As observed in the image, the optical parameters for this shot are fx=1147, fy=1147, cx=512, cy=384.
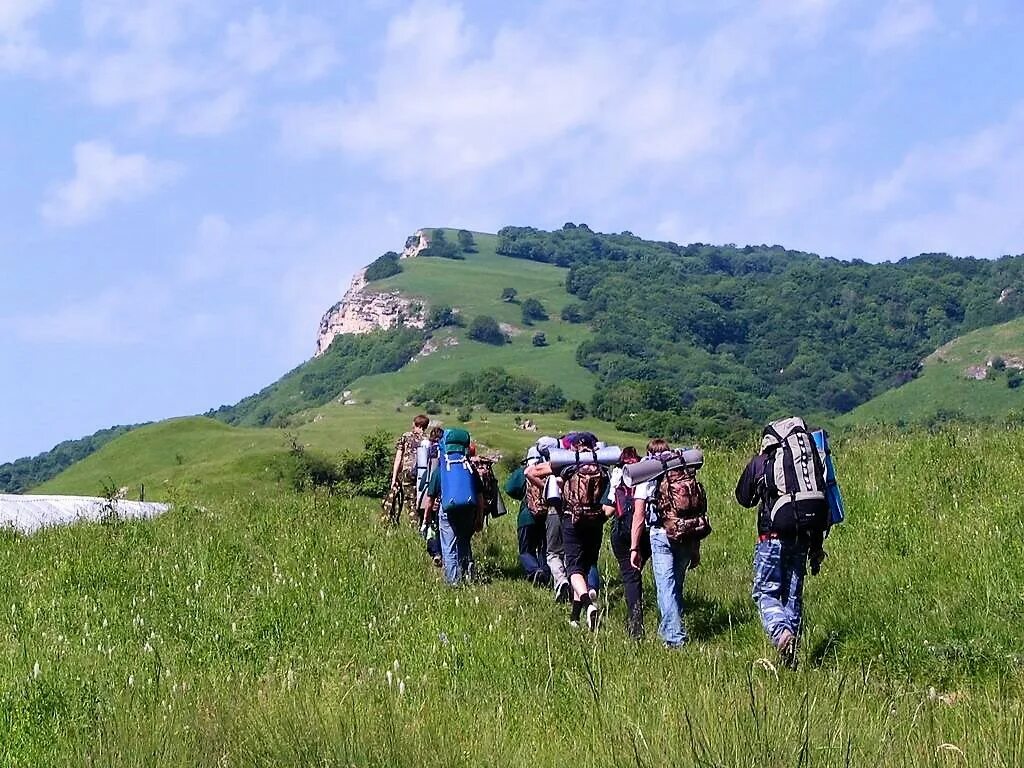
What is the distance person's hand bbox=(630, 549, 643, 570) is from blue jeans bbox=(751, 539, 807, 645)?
1.38 m

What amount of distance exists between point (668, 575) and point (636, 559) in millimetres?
439

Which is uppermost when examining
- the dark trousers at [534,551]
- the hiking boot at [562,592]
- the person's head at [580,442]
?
the person's head at [580,442]

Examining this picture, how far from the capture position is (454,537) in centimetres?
1194

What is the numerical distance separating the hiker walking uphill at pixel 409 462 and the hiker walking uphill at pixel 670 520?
527cm

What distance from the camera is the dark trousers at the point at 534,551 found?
511 inches

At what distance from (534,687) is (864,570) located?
5170mm

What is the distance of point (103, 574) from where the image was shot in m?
11.6

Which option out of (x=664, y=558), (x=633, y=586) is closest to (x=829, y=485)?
(x=664, y=558)

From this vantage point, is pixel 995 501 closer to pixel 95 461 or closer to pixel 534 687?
pixel 534 687

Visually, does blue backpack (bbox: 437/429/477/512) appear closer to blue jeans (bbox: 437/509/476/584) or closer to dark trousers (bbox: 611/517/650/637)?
blue jeans (bbox: 437/509/476/584)

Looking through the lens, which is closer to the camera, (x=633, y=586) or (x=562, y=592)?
(x=633, y=586)

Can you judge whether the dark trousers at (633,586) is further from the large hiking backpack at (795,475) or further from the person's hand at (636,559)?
the large hiking backpack at (795,475)

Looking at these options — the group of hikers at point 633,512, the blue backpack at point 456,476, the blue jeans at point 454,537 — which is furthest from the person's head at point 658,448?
the blue jeans at point 454,537

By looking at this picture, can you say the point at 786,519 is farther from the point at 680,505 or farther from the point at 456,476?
the point at 456,476
